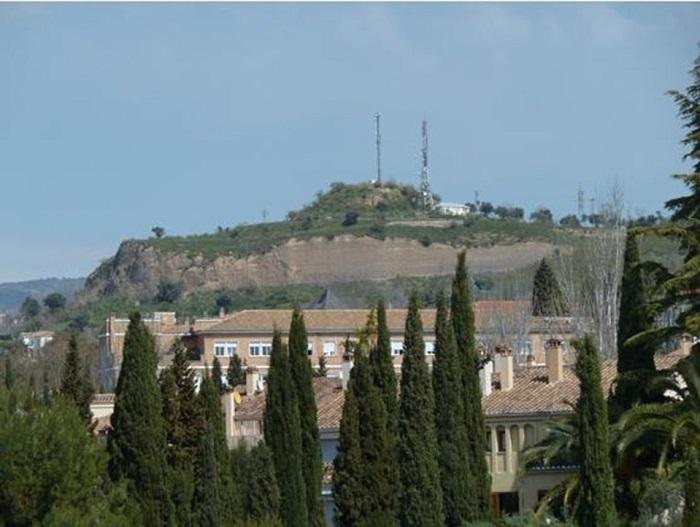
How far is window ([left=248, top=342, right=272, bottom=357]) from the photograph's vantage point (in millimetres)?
127500

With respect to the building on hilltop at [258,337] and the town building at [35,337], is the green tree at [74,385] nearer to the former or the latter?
the building on hilltop at [258,337]

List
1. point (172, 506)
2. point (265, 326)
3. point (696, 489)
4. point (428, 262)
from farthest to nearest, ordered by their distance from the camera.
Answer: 1. point (428, 262)
2. point (265, 326)
3. point (172, 506)
4. point (696, 489)

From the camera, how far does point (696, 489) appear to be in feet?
113

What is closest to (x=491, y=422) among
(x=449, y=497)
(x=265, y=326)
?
(x=449, y=497)

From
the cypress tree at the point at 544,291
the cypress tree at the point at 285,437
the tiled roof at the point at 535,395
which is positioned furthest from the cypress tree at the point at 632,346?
the cypress tree at the point at 544,291

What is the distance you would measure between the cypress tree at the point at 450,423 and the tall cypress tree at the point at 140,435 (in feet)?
28.5

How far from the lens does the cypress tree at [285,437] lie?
43.3 metres

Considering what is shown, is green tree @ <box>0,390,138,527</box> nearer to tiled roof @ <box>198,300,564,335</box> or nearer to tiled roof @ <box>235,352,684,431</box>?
tiled roof @ <box>235,352,684,431</box>

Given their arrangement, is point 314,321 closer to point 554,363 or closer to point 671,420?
Answer: point 554,363

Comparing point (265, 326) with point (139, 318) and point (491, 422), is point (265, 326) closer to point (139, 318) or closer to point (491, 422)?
point (491, 422)

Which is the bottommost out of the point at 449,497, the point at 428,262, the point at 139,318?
the point at 449,497

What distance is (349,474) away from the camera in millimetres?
43906

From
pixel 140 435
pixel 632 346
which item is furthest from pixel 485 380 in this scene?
pixel 140 435

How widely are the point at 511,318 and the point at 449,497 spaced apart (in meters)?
58.0
